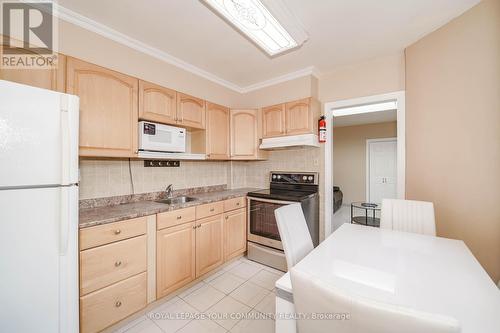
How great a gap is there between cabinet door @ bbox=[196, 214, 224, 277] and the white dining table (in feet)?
4.34

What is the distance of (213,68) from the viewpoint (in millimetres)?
2623

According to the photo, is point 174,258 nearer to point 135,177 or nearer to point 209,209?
point 209,209

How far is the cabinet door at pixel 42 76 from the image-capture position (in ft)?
4.35

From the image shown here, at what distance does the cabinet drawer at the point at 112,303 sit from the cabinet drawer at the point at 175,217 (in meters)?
0.41

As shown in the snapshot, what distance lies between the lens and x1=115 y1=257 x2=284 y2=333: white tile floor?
61.7 inches

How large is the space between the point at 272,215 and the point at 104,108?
2.00 m

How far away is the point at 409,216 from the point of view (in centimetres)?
162

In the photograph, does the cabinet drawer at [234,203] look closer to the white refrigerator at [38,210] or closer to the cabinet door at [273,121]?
the cabinet door at [273,121]

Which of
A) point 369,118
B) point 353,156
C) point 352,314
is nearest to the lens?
point 352,314

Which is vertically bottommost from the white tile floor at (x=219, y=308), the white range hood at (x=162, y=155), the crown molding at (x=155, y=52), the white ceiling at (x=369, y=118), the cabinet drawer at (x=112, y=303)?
the white tile floor at (x=219, y=308)

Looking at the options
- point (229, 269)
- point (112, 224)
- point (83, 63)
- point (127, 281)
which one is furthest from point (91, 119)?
point (229, 269)

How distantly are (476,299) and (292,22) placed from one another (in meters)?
1.84

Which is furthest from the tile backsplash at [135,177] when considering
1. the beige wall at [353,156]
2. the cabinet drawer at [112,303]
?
the beige wall at [353,156]

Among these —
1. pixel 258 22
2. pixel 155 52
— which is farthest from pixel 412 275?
pixel 155 52
